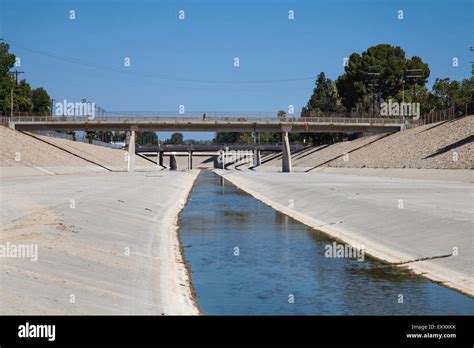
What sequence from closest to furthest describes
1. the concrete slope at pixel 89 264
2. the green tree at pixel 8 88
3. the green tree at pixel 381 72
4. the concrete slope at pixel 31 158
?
the concrete slope at pixel 89 264
the concrete slope at pixel 31 158
the green tree at pixel 8 88
the green tree at pixel 381 72

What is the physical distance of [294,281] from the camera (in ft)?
73.6

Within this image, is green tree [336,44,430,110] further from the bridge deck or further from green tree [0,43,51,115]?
green tree [0,43,51,115]

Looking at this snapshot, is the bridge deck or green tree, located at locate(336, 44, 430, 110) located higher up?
green tree, located at locate(336, 44, 430, 110)

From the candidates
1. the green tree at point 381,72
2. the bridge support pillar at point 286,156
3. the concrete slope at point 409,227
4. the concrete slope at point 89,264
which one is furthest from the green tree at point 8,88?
the concrete slope at point 89,264

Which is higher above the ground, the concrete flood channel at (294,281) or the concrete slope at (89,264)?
the concrete slope at (89,264)

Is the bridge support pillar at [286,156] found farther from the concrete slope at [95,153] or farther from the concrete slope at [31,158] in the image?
the concrete slope at [31,158]

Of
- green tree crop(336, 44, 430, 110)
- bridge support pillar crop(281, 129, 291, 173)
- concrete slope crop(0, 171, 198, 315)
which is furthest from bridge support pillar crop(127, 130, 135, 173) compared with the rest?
concrete slope crop(0, 171, 198, 315)

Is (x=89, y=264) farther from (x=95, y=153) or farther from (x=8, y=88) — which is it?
(x=8, y=88)

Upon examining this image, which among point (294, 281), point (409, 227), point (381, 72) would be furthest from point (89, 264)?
point (381, 72)

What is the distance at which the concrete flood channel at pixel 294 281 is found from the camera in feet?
60.8

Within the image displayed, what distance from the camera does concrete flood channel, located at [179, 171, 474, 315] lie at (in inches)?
730

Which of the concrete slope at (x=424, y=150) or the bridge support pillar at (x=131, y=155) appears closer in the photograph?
the concrete slope at (x=424, y=150)
